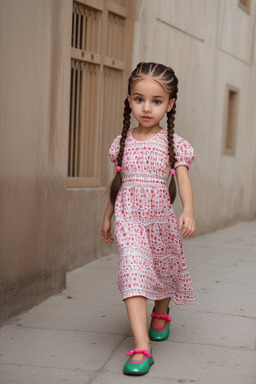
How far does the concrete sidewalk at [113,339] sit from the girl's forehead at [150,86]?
1597 millimetres

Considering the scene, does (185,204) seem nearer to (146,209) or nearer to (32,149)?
(146,209)

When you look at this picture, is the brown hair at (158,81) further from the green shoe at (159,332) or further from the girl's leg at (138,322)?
the green shoe at (159,332)

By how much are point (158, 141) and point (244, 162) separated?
10.3 metres

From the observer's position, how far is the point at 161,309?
4.96m

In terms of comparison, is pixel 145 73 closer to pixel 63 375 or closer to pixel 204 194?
pixel 63 375

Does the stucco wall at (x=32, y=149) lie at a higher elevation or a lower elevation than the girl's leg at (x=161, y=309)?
higher

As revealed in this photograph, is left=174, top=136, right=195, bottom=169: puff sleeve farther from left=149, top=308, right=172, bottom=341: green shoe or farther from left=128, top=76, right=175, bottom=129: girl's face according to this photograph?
left=149, top=308, right=172, bottom=341: green shoe

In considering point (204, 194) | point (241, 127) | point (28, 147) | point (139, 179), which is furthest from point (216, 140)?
point (139, 179)

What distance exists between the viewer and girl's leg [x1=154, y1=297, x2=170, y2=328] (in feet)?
16.2

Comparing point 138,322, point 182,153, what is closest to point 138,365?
point 138,322

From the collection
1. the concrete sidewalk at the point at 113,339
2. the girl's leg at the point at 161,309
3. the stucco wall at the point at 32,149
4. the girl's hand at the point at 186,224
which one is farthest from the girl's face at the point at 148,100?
the concrete sidewalk at the point at 113,339

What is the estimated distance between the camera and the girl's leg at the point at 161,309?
4945mm

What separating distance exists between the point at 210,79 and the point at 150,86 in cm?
770

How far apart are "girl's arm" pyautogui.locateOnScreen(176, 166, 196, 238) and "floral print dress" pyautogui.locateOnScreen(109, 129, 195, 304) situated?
0.08m
